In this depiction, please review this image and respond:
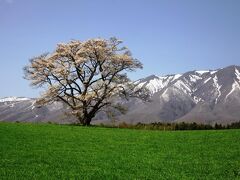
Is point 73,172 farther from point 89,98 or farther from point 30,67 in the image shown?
point 30,67

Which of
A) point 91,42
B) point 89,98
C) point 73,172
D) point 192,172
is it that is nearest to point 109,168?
point 73,172

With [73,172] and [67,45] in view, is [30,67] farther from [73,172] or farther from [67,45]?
[73,172]

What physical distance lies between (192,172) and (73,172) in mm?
6165

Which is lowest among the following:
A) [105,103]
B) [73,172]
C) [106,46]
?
[73,172]

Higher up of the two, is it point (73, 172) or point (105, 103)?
point (105, 103)

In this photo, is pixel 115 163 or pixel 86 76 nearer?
pixel 115 163

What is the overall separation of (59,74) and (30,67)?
712 cm

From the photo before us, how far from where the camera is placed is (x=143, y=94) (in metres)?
88.5

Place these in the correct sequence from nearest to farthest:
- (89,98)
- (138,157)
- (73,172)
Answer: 1. (73,172)
2. (138,157)
3. (89,98)

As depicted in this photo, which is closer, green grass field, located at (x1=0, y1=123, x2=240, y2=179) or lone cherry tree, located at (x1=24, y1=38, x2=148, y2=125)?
green grass field, located at (x1=0, y1=123, x2=240, y2=179)

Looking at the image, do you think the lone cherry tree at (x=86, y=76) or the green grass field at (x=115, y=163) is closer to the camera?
the green grass field at (x=115, y=163)

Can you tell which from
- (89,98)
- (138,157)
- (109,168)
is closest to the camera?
(109,168)

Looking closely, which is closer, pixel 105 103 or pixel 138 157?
pixel 138 157

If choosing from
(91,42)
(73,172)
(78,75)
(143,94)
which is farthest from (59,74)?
(73,172)
